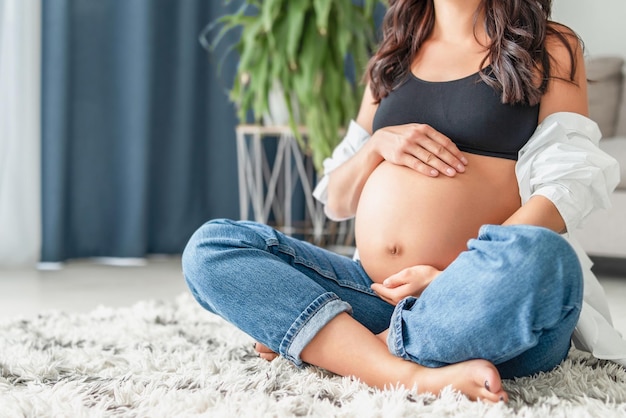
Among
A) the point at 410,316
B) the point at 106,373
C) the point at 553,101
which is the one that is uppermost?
the point at 553,101

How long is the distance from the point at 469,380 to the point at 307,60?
1922mm

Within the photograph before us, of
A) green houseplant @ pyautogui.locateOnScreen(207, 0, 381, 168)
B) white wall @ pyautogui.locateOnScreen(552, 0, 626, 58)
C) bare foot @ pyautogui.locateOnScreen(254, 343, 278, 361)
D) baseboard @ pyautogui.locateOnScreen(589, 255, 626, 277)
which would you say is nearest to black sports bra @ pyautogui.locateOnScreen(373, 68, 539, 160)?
bare foot @ pyautogui.locateOnScreen(254, 343, 278, 361)

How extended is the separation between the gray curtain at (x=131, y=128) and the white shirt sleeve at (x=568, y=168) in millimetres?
2128

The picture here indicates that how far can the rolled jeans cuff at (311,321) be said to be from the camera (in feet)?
3.43

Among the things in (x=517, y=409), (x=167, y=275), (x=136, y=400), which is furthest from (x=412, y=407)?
(x=167, y=275)

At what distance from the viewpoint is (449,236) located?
113 cm

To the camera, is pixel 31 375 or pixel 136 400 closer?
pixel 136 400

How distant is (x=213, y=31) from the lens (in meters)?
3.26

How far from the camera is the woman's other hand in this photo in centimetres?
114

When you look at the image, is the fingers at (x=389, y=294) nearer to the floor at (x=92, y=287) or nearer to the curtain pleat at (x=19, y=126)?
the floor at (x=92, y=287)

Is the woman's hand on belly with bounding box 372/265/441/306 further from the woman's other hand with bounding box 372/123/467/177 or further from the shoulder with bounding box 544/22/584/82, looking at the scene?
the shoulder with bounding box 544/22/584/82

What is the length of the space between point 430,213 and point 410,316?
0.20 meters

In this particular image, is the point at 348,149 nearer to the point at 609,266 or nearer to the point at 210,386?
the point at 210,386

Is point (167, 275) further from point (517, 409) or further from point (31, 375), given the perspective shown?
point (517, 409)
